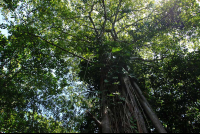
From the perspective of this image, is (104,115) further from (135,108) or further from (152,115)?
(152,115)

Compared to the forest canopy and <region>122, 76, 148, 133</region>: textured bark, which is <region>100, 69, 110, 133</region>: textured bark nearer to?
the forest canopy

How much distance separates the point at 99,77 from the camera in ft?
16.5

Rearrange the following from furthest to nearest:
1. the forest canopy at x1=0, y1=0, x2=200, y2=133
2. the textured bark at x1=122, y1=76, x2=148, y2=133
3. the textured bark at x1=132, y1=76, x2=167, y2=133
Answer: the forest canopy at x1=0, y1=0, x2=200, y2=133, the textured bark at x1=122, y1=76, x2=148, y2=133, the textured bark at x1=132, y1=76, x2=167, y2=133

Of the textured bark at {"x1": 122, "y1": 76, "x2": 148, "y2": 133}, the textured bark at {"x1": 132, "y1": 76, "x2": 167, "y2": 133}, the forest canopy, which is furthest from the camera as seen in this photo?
the forest canopy

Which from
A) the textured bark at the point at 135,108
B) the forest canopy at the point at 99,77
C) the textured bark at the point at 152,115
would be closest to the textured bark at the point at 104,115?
the forest canopy at the point at 99,77

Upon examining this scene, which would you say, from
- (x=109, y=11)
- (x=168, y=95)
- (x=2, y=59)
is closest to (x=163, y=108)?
(x=168, y=95)

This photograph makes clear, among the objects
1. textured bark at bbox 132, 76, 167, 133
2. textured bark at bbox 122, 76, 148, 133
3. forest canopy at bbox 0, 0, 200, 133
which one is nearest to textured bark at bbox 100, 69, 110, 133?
forest canopy at bbox 0, 0, 200, 133

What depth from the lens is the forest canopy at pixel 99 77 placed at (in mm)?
4074

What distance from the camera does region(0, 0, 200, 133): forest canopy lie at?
407 centimetres

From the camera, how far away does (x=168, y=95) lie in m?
4.76

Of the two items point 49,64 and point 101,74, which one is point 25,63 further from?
point 101,74

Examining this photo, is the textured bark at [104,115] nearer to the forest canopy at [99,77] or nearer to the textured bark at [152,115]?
the forest canopy at [99,77]

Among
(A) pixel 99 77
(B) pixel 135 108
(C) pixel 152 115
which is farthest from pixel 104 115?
(A) pixel 99 77

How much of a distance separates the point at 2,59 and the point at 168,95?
659 cm
